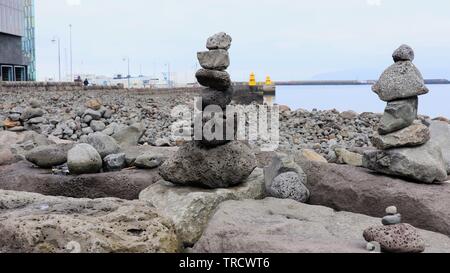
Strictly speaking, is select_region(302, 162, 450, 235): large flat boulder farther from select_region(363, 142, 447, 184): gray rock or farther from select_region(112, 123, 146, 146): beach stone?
select_region(112, 123, 146, 146): beach stone

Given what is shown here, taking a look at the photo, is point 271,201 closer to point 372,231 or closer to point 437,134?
point 372,231

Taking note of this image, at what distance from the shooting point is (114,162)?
6762 millimetres

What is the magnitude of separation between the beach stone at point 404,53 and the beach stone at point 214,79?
190 centimetres

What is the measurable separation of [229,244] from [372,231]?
1079mm

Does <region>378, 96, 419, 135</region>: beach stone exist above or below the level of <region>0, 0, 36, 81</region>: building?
below

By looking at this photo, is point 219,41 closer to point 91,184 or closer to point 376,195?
point 376,195

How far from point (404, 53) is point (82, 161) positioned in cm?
408

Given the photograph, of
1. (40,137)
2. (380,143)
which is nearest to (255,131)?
(40,137)

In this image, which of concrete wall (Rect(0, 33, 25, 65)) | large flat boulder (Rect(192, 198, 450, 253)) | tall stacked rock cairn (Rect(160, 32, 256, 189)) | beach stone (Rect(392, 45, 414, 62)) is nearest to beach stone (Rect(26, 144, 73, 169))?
tall stacked rock cairn (Rect(160, 32, 256, 189))

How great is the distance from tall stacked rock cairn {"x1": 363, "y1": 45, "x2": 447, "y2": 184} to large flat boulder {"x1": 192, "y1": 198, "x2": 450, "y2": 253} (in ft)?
3.30

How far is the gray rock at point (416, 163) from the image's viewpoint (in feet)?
17.9

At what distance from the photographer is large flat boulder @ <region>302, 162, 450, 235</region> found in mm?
5070

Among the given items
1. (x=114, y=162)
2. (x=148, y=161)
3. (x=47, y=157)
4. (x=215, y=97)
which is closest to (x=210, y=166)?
(x=215, y=97)
